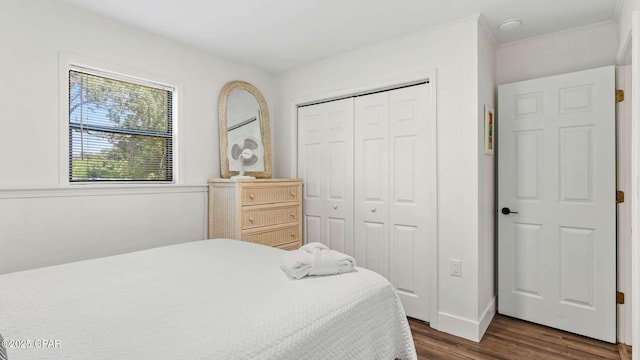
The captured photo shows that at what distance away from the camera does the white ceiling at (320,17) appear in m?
2.26

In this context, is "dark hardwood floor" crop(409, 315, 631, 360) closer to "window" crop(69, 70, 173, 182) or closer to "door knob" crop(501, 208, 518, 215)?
"door knob" crop(501, 208, 518, 215)

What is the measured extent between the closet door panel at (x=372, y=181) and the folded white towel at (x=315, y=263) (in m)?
1.34

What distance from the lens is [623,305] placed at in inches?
92.4

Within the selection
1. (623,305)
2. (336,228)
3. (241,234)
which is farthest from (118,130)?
(623,305)

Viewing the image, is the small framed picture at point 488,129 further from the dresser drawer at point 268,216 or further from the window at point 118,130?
the window at point 118,130

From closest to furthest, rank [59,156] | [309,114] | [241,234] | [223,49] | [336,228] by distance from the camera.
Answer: [59,156]
[241,234]
[223,49]
[336,228]
[309,114]

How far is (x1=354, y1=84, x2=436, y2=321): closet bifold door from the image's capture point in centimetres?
272

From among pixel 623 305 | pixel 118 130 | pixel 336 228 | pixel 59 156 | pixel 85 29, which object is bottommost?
pixel 623 305

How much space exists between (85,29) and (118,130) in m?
0.75

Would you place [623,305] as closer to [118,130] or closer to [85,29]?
[118,130]

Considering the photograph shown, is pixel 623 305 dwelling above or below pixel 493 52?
below

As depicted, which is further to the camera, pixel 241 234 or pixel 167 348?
pixel 241 234

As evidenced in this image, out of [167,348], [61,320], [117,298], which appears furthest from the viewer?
[117,298]
